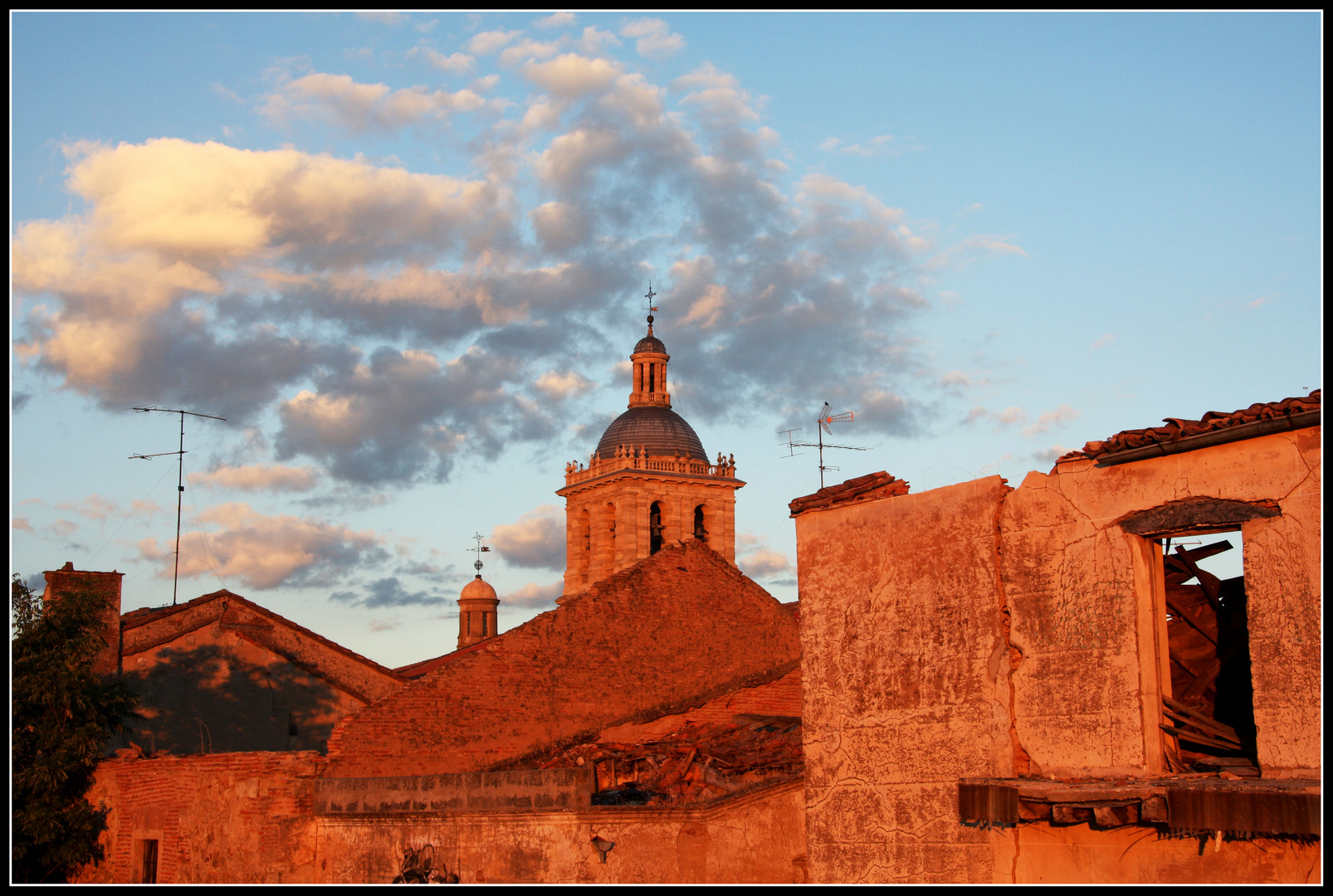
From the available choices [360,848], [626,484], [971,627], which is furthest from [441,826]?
[626,484]

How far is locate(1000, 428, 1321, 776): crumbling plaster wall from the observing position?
11008 millimetres

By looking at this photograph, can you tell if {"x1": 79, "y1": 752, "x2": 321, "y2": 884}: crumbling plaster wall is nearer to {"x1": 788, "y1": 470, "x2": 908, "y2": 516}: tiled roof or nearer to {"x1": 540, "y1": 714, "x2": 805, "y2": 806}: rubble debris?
{"x1": 540, "y1": 714, "x2": 805, "y2": 806}: rubble debris

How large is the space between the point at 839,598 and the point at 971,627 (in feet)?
5.91


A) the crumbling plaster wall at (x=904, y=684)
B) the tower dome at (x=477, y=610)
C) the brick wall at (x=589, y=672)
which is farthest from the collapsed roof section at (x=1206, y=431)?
the tower dome at (x=477, y=610)

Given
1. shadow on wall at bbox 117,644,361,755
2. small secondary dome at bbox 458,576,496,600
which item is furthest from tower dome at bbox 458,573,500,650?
shadow on wall at bbox 117,644,361,755

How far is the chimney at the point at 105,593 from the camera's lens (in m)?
24.5

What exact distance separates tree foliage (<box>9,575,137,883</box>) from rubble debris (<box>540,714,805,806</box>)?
24.5ft

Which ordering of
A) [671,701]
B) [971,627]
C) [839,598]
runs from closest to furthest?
[971,627]
[839,598]
[671,701]

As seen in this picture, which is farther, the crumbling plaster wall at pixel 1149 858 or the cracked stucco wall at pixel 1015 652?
the cracked stucco wall at pixel 1015 652

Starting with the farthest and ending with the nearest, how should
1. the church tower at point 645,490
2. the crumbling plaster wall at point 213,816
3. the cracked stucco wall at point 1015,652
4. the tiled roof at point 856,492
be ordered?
the church tower at point 645,490 → the crumbling plaster wall at point 213,816 → the tiled roof at point 856,492 → the cracked stucco wall at point 1015,652

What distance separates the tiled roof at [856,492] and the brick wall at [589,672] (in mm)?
9068

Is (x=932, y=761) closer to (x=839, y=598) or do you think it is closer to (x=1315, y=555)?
(x=839, y=598)

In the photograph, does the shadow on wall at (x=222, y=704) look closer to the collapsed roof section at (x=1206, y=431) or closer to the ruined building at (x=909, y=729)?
the ruined building at (x=909, y=729)

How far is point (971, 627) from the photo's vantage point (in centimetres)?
1356
